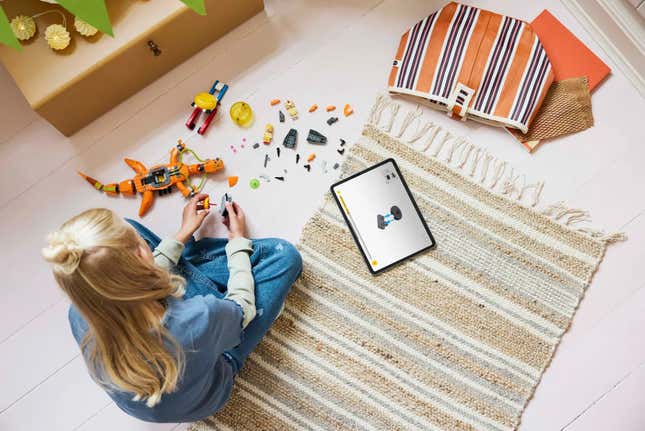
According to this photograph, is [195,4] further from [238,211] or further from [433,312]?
[433,312]

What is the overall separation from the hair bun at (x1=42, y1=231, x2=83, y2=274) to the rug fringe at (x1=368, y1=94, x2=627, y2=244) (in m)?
0.68

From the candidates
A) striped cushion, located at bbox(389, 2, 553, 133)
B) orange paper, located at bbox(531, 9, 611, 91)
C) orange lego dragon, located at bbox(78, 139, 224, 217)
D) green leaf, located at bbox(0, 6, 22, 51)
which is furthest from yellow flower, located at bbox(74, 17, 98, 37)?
orange paper, located at bbox(531, 9, 611, 91)

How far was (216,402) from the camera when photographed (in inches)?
35.9

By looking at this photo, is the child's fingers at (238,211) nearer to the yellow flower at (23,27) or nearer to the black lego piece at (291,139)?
the black lego piece at (291,139)

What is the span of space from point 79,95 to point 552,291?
41.4 inches

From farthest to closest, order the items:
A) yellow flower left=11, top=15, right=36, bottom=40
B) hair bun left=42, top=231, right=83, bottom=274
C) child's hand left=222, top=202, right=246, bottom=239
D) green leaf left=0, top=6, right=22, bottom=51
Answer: child's hand left=222, top=202, right=246, bottom=239, yellow flower left=11, top=15, right=36, bottom=40, green leaf left=0, top=6, right=22, bottom=51, hair bun left=42, top=231, right=83, bottom=274

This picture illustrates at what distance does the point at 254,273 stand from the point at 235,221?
128mm

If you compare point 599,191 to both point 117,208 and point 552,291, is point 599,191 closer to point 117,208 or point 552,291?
point 552,291

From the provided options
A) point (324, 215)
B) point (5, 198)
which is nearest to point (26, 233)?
point (5, 198)

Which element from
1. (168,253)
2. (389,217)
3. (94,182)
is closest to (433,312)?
(389,217)

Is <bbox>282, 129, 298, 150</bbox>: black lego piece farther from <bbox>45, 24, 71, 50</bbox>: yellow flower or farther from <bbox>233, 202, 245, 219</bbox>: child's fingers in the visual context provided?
<bbox>45, 24, 71, 50</bbox>: yellow flower

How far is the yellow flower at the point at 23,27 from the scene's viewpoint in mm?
923

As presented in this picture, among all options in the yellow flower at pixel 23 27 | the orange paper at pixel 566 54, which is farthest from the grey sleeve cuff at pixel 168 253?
the orange paper at pixel 566 54

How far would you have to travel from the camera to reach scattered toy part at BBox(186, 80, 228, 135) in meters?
1.07
